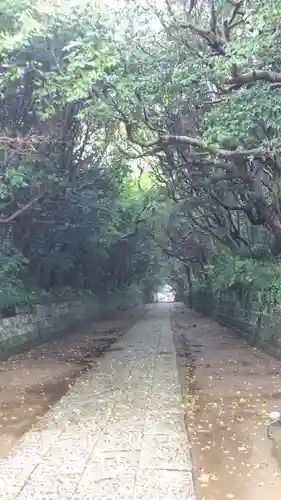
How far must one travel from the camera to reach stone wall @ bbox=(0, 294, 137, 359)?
1647 centimetres

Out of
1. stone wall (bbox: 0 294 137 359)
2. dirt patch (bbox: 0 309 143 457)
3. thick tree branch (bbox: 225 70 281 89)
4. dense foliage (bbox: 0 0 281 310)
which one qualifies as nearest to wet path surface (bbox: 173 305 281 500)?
dirt patch (bbox: 0 309 143 457)

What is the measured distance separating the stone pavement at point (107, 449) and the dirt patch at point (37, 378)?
28cm

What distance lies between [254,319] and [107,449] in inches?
472

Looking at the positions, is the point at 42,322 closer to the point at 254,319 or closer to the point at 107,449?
the point at 254,319

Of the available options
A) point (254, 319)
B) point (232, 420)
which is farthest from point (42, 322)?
point (232, 420)

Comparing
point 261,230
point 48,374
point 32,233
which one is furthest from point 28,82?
point 261,230

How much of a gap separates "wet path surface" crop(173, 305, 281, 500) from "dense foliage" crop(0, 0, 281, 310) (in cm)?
261

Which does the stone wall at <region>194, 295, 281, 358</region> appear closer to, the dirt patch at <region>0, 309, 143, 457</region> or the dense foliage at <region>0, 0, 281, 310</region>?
the dense foliage at <region>0, 0, 281, 310</region>

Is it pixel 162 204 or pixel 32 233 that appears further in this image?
pixel 162 204

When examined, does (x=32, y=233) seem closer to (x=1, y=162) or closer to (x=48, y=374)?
(x=1, y=162)

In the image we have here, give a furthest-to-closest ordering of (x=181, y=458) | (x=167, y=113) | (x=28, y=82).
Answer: (x=167, y=113) → (x=28, y=82) → (x=181, y=458)

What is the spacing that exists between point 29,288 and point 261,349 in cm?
887

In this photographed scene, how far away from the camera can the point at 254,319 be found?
18.4 m

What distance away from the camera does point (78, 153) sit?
20.9 meters
